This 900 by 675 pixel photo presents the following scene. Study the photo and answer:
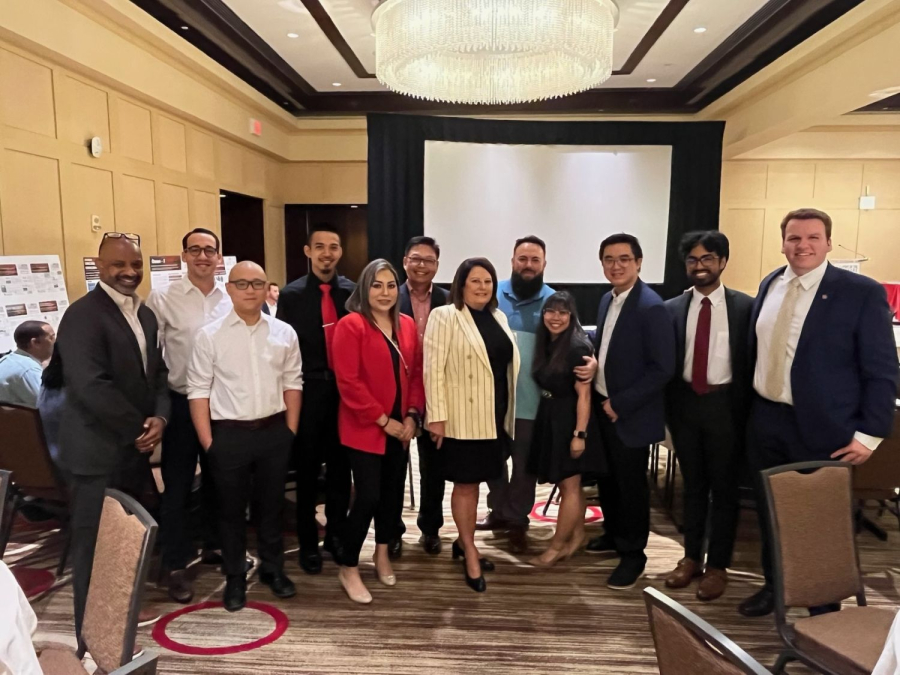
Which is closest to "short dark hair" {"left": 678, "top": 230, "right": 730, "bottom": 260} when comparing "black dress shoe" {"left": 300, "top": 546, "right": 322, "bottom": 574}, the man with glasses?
the man with glasses

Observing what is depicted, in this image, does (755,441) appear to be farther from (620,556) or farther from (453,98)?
(453,98)

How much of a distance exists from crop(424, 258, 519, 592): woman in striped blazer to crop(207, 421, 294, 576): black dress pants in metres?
0.69

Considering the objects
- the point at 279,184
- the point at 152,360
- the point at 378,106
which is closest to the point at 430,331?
the point at 152,360

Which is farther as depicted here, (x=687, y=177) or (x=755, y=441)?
(x=687, y=177)

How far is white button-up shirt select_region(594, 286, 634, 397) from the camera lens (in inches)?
108

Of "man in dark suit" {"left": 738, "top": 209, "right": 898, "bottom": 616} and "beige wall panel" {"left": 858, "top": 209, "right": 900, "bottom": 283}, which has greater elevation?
"beige wall panel" {"left": 858, "top": 209, "right": 900, "bottom": 283}

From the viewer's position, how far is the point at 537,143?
6477mm

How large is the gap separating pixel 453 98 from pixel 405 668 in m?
3.47

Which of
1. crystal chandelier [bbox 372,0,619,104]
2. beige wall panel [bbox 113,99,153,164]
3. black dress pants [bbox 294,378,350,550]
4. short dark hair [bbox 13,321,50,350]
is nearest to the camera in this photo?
black dress pants [bbox 294,378,350,550]

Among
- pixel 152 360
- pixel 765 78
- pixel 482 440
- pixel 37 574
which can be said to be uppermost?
pixel 765 78

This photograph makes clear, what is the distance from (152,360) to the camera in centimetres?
245

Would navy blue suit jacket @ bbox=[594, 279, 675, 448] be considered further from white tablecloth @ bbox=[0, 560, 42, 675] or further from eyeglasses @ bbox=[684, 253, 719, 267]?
white tablecloth @ bbox=[0, 560, 42, 675]

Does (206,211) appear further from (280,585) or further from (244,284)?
(280,585)

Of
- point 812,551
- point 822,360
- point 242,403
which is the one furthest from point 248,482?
point 822,360
